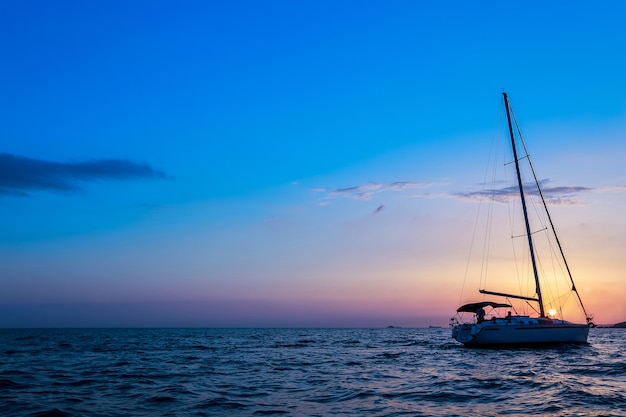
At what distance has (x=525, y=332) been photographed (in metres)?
48.1

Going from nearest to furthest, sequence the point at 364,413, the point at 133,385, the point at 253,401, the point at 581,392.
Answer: the point at 364,413 → the point at 253,401 → the point at 581,392 → the point at 133,385

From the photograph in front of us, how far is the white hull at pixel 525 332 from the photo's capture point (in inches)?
1890

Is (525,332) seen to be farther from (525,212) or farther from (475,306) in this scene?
(525,212)

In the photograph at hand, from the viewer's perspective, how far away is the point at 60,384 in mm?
26844

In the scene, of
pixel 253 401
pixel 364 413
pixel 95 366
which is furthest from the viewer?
pixel 95 366

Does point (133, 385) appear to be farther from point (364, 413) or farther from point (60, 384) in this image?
point (364, 413)

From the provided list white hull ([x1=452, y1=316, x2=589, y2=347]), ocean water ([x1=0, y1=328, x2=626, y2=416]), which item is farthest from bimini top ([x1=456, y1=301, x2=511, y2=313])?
ocean water ([x1=0, y1=328, x2=626, y2=416])

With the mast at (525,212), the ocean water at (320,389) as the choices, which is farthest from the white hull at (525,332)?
the ocean water at (320,389)

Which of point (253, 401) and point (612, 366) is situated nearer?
point (253, 401)

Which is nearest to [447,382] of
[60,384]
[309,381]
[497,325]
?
[309,381]

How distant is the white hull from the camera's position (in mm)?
48000

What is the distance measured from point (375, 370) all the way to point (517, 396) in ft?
42.4

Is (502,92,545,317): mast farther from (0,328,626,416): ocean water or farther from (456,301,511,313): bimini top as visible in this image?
(0,328,626,416): ocean water

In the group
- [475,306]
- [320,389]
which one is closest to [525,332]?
[475,306]
